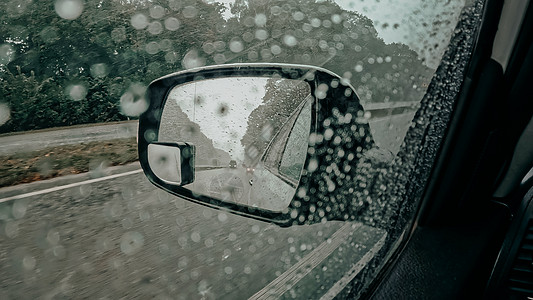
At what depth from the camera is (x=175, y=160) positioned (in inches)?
69.1

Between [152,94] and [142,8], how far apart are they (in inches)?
1211

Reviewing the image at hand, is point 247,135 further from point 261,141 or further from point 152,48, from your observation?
point 152,48

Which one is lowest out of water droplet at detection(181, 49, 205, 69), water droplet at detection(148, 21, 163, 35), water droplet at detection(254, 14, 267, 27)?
water droplet at detection(181, 49, 205, 69)

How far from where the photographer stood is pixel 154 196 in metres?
5.31

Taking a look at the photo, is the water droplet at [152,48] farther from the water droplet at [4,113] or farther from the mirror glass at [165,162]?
the mirror glass at [165,162]

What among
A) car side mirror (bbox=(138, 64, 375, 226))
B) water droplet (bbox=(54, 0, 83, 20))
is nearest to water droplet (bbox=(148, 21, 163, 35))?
water droplet (bbox=(54, 0, 83, 20))

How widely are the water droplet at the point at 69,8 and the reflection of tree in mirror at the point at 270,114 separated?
2983 centimetres

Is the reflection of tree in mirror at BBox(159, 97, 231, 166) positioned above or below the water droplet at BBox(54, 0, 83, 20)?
below

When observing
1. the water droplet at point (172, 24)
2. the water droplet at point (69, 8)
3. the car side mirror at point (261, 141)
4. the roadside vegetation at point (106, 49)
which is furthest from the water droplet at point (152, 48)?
the car side mirror at point (261, 141)

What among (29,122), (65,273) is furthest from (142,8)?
(65,273)

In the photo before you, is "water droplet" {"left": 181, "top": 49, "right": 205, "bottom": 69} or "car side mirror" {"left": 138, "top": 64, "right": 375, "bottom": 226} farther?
"water droplet" {"left": 181, "top": 49, "right": 205, "bottom": 69}

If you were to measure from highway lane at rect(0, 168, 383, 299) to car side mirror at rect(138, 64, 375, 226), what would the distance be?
1.09 feet

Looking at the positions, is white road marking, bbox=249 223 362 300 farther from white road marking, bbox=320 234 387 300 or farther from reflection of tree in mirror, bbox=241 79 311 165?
reflection of tree in mirror, bbox=241 79 311 165

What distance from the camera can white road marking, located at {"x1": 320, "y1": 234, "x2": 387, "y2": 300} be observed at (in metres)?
1.41
